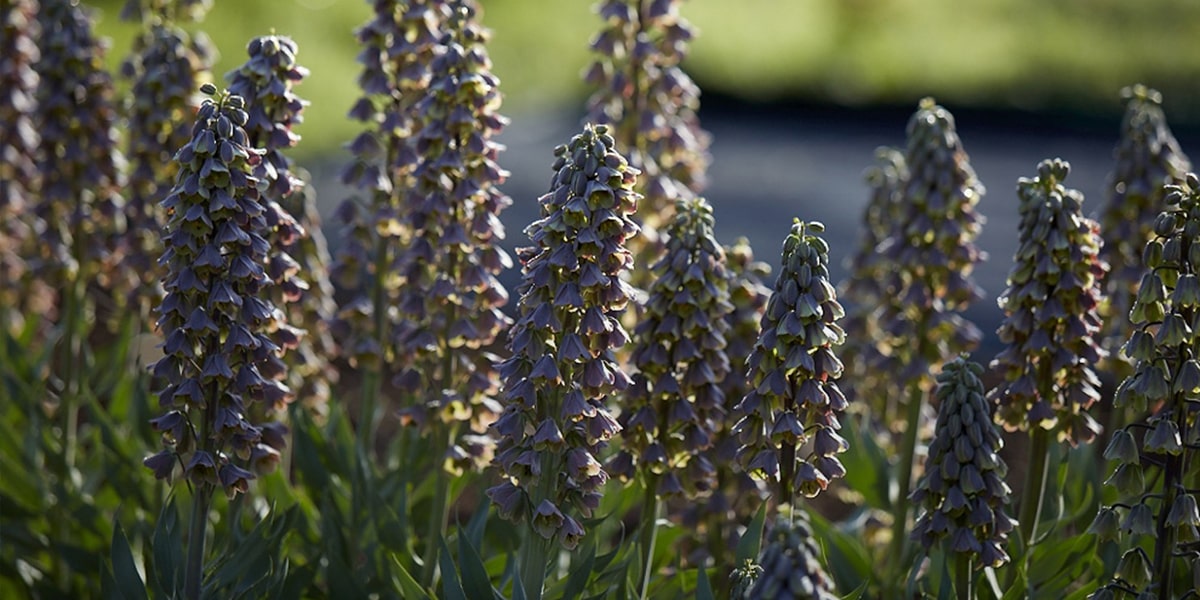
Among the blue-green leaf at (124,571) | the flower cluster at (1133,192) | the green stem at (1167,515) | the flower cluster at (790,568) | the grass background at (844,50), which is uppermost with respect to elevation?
the grass background at (844,50)

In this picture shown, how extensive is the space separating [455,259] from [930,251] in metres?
1.61

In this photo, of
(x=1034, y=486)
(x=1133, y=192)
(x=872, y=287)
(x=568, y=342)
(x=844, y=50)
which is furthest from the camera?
(x=844, y=50)

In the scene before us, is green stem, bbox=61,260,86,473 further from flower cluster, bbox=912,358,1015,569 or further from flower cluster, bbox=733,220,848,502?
flower cluster, bbox=912,358,1015,569

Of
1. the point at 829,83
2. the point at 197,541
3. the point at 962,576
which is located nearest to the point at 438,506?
the point at 197,541

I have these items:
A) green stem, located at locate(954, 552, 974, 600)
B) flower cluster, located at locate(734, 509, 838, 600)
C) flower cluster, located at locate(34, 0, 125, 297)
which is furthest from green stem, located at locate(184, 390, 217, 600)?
green stem, located at locate(954, 552, 974, 600)

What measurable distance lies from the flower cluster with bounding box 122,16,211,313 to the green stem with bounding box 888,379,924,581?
104 inches

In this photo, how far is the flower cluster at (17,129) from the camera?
5473mm

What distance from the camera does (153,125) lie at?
15.8ft

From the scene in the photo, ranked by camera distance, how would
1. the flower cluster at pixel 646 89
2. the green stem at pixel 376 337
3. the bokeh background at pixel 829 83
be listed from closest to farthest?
1. the green stem at pixel 376 337
2. the flower cluster at pixel 646 89
3. the bokeh background at pixel 829 83

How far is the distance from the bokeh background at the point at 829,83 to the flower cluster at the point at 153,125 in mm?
5641

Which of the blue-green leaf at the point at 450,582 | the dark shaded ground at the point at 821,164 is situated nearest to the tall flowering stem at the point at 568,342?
the blue-green leaf at the point at 450,582

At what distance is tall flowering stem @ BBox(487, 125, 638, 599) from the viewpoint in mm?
3311

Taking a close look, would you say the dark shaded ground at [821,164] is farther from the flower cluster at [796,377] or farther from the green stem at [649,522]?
the flower cluster at [796,377]

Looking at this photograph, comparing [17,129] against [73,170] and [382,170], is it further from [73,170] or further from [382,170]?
[382,170]
